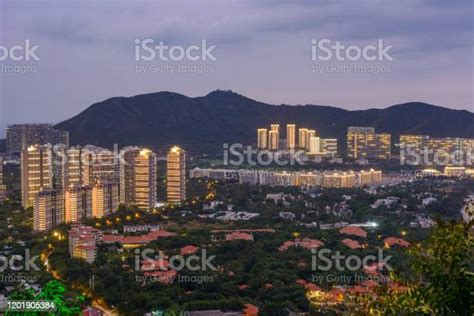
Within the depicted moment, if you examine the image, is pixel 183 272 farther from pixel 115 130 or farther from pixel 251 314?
pixel 115 130

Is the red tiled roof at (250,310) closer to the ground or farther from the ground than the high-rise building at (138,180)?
closer to the ground

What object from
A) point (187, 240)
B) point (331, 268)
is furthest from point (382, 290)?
point (187, 240)

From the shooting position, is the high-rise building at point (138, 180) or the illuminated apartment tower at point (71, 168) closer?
the high-rise building at point (138, 180)

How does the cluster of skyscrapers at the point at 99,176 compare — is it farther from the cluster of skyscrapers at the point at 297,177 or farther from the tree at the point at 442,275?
the tree at the point at 442,275

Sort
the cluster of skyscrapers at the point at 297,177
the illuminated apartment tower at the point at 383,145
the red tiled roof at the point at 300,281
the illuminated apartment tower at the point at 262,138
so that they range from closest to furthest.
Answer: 1. the red tiled roof at the point at 300,281
2. the cluster of skyscrapers at the point at 297,177
3. the illuminated apartment tower at the point at 383,145
4. the illuminated apartment tower at the point at 262,138

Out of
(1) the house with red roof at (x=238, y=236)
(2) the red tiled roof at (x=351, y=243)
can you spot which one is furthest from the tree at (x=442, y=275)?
(1) the house with red roof at (x=238, y=236)

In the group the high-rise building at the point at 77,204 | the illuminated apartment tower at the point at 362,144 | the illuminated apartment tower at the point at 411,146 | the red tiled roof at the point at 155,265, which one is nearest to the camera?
the red tiled roof at the point at 155,265

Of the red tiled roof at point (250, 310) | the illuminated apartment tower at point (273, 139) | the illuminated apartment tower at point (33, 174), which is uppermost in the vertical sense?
the illuminated apartment tower at point (273, 139)

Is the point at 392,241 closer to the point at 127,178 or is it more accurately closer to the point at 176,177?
the point at 176,177
